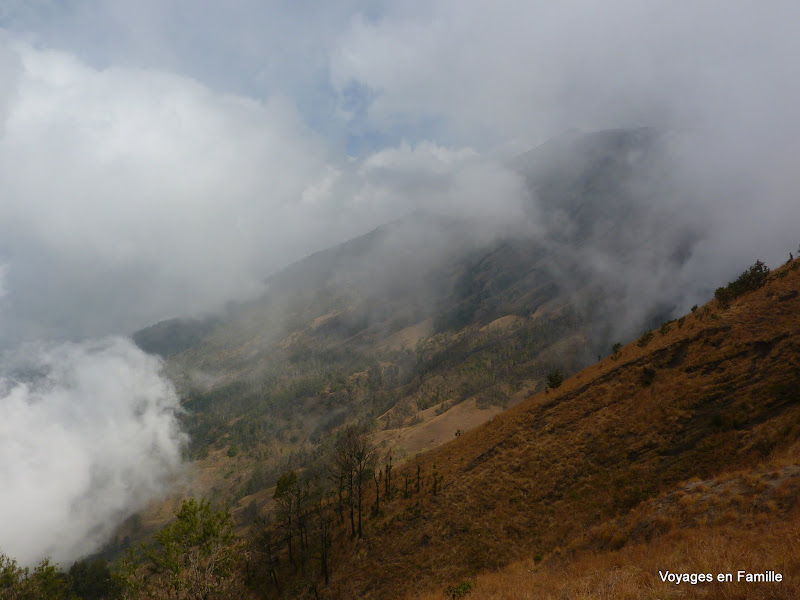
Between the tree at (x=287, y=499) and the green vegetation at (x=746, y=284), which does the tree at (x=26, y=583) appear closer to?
the tree at (x=287, y=499)

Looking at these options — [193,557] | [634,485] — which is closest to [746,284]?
[634,485]

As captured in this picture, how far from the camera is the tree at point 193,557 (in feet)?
73.3

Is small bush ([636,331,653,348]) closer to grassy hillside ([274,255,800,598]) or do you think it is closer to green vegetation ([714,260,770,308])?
grassy hillside ([274,255,800,598])

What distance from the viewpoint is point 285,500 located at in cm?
5700

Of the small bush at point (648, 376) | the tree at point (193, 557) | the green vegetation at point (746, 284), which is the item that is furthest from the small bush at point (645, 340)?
the tree at point (193, 557)

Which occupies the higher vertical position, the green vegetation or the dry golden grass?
the green vegetation

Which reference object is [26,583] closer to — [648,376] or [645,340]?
[648,376]

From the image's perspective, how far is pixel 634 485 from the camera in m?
28.2

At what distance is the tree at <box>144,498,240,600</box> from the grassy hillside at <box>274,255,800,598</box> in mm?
17045

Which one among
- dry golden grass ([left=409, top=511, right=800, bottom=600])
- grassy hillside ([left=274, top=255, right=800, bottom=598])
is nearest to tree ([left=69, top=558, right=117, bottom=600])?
grassy hillside ([left=274, top=255, right=800, bottom=598])

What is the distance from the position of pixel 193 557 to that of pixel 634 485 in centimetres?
3279

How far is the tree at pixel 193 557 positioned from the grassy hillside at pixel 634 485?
17045 millimetres

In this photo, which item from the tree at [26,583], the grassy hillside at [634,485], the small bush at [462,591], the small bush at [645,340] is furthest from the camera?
the small bush at [645,340]

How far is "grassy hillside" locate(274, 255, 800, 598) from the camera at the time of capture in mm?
17141
